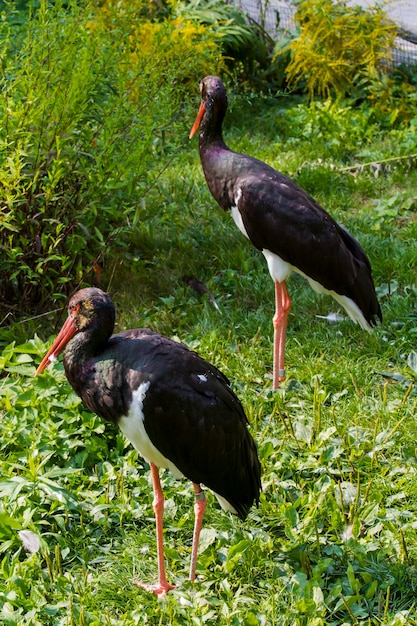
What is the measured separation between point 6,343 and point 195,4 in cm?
475

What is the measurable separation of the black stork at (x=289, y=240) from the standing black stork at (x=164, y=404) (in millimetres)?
1177

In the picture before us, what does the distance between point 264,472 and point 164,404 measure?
0.88 metres

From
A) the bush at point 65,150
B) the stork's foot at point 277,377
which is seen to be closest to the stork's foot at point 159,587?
the stork's foot at point 277,377

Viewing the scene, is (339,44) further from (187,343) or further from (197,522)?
(197,522)

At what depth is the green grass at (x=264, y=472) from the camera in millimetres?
3062

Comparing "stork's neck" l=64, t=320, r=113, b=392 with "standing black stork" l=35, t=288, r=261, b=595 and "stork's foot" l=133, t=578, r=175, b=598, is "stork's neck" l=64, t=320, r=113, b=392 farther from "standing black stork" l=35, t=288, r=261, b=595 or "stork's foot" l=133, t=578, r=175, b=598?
"stork's foot" l=133, t=578, r=175, b=598

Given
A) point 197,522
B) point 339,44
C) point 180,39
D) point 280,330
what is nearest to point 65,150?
point 280,330

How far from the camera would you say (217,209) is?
6.02m

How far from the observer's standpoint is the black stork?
430 cm

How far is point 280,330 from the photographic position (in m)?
4.41

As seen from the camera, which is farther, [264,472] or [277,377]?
[277,377]

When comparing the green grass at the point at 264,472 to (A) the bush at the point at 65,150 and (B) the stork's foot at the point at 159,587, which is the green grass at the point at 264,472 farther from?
(A) the bush at the point at 65,150

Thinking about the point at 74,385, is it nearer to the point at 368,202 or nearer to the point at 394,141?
the point at 368,202

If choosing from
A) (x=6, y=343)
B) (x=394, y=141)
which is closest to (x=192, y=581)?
(x=6, y=343)
